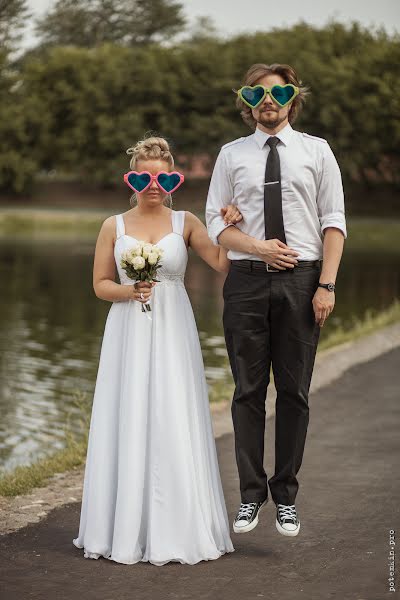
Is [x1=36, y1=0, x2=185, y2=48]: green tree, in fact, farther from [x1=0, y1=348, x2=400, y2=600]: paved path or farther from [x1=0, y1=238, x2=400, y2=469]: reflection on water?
[x1=0, y1=348, x2=400, y2=600]: paved path

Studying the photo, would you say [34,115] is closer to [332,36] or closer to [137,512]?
[332,36]

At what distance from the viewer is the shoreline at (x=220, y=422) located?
5914 millimetres

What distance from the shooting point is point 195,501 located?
4.95m

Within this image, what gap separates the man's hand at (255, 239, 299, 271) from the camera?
197 inches

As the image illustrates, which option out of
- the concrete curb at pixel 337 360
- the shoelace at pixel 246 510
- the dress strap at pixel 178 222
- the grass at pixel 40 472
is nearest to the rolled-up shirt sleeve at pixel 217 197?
the dress strap at pixel 178 222

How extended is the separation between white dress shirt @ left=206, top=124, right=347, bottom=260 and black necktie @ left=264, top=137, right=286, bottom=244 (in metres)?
0.02

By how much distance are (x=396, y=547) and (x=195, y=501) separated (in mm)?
921

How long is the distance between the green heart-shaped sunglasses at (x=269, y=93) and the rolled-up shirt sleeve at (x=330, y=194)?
0.28m

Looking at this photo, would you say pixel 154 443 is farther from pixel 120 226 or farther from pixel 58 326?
pixel 58 326

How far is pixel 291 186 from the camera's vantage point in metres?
5.09

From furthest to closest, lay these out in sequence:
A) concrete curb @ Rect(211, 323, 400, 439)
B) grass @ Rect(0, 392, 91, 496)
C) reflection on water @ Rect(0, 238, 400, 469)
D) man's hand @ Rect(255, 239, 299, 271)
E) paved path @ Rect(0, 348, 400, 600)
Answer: reflection on water @ Rect(0, 238, 400, 469) < concrete curb @ Rect(211, 323, 400, 439) < grass @ Rect(0, 392, 91, 496) < man's hand @ Rect(255, 239, 299, 271) < paved path @ Rect(0, 348, 400, 600)

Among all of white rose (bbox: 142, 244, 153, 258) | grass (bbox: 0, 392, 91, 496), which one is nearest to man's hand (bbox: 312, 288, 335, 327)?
white rose (bbox: 142, 244, 153, 258)

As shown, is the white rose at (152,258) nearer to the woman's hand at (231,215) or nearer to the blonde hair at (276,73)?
the woman's hand at (231,215)

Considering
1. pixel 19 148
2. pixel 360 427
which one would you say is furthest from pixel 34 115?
pixel 360 427
